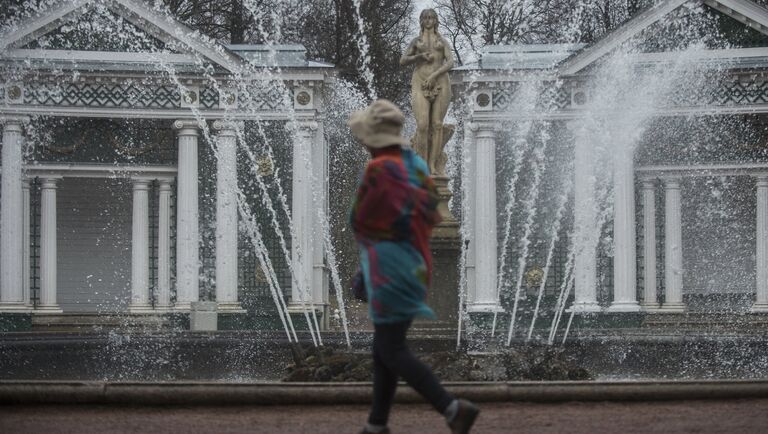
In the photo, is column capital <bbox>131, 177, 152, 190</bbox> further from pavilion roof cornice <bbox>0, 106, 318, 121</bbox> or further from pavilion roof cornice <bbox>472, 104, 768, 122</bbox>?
pavilion roof cornice <bbox>472, 104, 768, 122</bbox>

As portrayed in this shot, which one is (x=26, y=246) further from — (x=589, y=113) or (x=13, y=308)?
(x=589, y=113)

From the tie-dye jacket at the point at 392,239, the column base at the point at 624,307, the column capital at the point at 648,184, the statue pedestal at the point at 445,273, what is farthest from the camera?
the column capital at the point at 648,184

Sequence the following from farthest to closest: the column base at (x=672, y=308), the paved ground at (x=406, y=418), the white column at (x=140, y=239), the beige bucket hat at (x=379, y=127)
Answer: the white column at (x=140, y=239) → the column base at (x=672, y=308) → the paved ground at (x=406, y=418) → the beige bucket hat at (x=379, y=127)

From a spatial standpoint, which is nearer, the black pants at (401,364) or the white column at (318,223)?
the black pants at (401,364)

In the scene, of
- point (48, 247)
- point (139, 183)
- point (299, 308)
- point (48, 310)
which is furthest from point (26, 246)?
point (299, 308)

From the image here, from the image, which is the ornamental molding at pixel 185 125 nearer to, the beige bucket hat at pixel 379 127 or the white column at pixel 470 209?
the white column at pixel 470 209

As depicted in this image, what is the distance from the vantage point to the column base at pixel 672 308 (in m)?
31.9

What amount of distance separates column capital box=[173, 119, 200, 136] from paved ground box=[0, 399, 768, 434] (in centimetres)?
1978

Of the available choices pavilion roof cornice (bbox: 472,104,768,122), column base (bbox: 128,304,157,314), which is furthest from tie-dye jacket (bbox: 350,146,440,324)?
column base (bbox: 128,304,157,314)

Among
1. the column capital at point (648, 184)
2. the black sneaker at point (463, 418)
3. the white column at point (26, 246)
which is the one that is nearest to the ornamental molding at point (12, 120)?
the white column at point (26, 246)

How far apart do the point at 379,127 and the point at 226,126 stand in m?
22.1

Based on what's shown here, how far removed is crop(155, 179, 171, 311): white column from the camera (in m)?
32.2

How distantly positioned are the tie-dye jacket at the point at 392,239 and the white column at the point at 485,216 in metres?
22.6

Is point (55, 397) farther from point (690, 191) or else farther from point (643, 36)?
→ point (690, 191)
